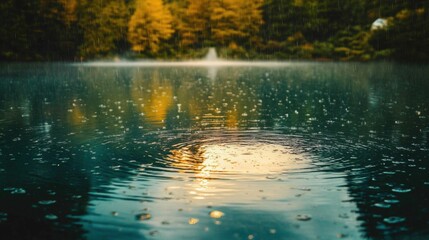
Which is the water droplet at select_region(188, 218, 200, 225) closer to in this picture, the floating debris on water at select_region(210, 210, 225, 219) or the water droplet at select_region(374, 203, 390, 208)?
the floating debris on water at select_region(210, 210, 225, 219)

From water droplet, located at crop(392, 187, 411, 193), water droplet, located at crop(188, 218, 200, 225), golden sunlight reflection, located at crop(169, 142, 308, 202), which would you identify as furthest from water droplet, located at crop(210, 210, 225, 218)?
water droplet, located at crop(392, 187, 411, 193)

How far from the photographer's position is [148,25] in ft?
263

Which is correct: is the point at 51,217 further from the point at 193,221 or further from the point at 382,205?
the point at 382,205

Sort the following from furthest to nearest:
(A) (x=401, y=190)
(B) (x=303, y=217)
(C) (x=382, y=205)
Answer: (A) (x=401, y=190)
(C) (x=382, y=205)
(B) (x=303, y=217)

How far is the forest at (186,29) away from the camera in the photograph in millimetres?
72500

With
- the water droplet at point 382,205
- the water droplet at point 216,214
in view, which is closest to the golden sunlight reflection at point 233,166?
the water droplet at point 216,214

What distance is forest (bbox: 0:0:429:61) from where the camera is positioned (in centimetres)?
7250

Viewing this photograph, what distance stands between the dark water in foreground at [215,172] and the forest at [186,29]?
5073 centimetres

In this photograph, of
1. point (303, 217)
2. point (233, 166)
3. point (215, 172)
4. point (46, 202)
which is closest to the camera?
point (303, 217)

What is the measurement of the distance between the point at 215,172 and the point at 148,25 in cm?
7125

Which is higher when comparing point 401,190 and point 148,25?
point 148,25

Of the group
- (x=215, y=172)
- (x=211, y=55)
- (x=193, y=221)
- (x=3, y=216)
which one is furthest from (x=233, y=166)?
(x=211, y=55)

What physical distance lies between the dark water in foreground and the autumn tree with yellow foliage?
59.1 meters

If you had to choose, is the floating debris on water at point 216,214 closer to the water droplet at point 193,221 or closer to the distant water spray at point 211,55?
the water droplet at point 193,221
